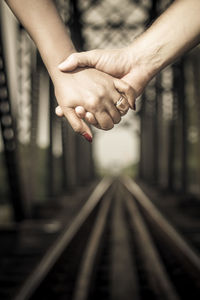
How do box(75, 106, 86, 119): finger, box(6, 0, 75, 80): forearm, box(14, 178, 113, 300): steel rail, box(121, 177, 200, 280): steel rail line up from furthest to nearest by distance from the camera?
box(121, 177, 200, 280): steel rail
box(14, 178, 113, 300): steel rail
box(75, 106, 86, 119): finger
box(6, 0, 75, 80): forearm

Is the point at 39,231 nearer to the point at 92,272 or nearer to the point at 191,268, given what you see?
the point at 92,272

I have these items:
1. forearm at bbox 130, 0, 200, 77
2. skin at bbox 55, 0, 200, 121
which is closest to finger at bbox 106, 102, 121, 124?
skin at bbox 55, 0, 200, 121

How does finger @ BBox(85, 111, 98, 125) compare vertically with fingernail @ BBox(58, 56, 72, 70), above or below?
below

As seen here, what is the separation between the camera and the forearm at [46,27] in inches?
50.2

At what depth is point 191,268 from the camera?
11.4 feet

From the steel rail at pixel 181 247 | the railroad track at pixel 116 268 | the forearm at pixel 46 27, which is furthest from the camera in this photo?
the steel rail at pixel 181 247

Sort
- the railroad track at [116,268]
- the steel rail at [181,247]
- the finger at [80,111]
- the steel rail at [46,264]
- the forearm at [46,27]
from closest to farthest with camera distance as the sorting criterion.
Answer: the forearm at [46,27]
the finger at [80,111]
the steel rail at [46,264]
the railroad track at [116,268]
the steel rail at [181,247]

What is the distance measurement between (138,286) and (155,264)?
540 mm

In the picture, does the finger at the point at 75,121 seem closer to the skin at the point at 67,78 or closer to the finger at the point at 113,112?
the skin at the point at 67,78

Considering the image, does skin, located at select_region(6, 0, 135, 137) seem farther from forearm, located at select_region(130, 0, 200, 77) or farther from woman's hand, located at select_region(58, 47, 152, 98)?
forearm, located at select_region(130, 0, 200, 77)

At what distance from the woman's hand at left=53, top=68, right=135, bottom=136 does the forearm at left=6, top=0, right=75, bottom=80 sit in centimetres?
8

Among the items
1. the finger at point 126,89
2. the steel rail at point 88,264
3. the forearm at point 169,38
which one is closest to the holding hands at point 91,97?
the finger at point 126,89

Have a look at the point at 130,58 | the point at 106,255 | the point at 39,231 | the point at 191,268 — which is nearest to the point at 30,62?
the point at 39,231

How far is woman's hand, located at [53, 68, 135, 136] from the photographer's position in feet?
4.45
